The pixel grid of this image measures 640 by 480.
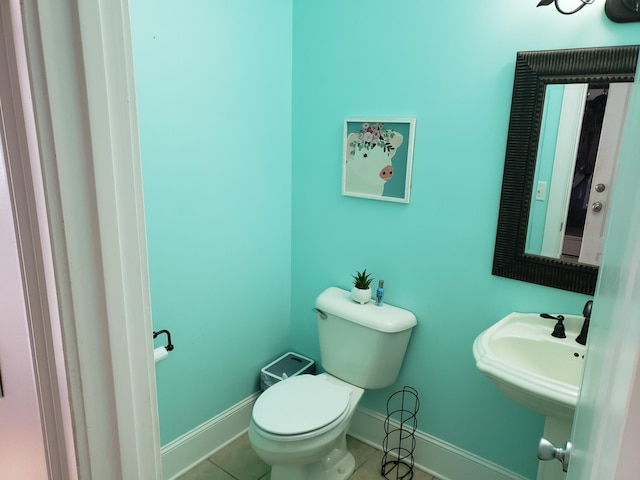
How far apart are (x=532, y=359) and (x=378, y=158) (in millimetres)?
973

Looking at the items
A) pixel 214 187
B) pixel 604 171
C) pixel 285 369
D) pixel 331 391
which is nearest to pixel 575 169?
pixel 604 171

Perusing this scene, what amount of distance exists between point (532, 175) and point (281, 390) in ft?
4.16

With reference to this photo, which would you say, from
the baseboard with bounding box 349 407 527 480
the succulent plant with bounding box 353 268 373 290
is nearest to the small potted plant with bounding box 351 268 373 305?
the succulent plant with bounding box 353 268 373 290

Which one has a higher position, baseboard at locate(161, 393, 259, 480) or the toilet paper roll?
the toilet paper roll

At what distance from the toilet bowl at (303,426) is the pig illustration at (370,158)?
2.87ft

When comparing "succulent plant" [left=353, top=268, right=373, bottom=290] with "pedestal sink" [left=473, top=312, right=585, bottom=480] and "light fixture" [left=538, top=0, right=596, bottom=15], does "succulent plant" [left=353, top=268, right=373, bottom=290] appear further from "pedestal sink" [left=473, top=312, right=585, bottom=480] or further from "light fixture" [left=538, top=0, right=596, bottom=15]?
"light fixture" [left=538, top=0, right=596, bottom=15]

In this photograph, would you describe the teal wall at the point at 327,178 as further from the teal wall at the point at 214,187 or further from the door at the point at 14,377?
the door at the point at 14,377

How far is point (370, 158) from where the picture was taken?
73.7 inches

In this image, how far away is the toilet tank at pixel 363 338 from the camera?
5.97 feet

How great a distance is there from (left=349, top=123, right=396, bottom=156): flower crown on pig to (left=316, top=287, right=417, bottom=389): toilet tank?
0.68 meters

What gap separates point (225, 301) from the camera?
1964mm

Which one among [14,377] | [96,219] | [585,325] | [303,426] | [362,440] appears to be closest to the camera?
[96,219]

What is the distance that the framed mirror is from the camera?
1.35m

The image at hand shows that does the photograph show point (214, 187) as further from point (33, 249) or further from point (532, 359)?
point (532, 359)
